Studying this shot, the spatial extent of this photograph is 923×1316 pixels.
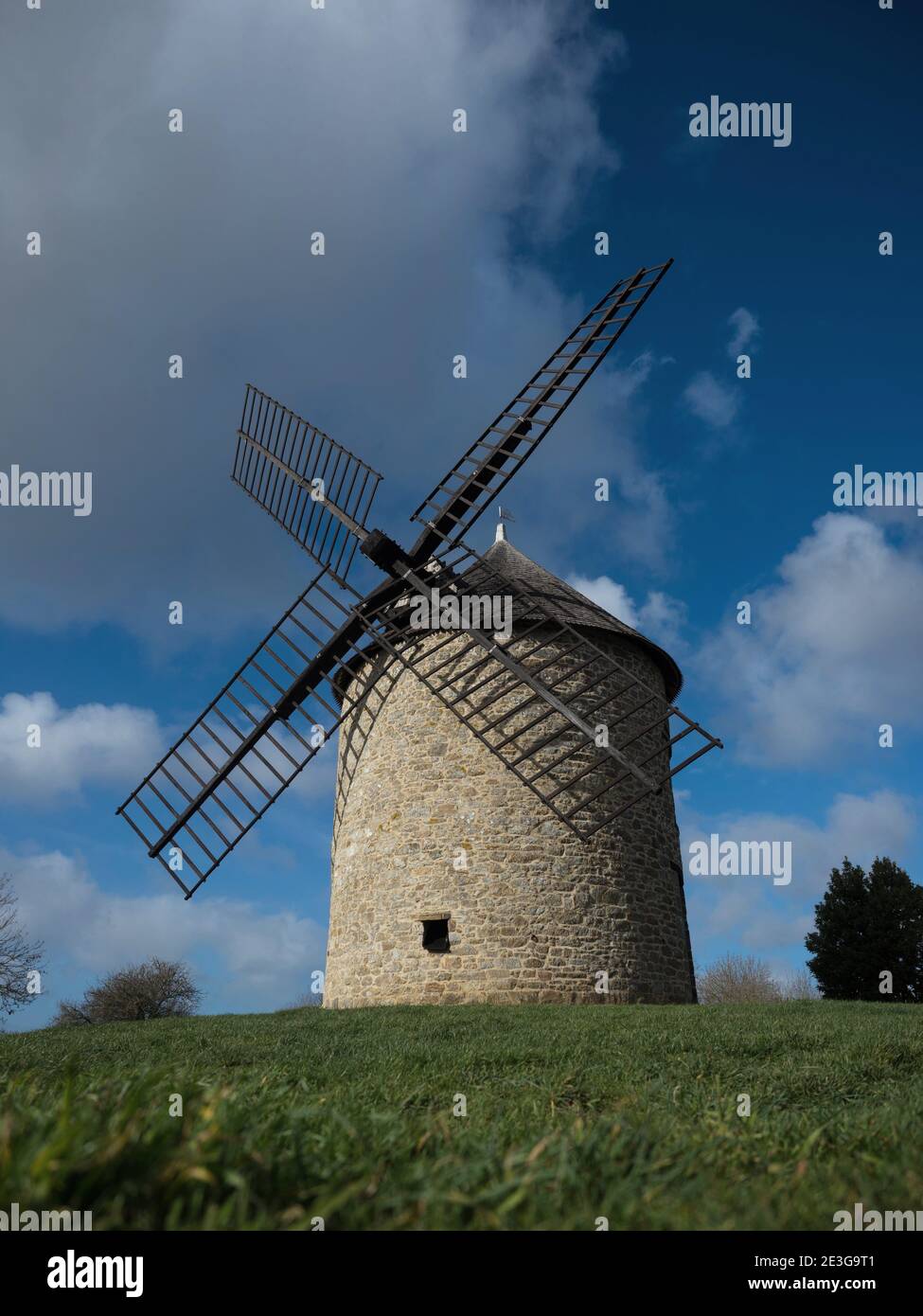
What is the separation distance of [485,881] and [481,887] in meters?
0.10

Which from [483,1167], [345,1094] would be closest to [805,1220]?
[483,1167]

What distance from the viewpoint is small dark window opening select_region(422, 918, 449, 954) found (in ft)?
43.5

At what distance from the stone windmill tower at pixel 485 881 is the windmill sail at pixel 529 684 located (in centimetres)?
25

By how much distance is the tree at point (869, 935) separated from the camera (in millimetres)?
21250

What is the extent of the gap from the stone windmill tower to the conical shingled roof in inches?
2.1

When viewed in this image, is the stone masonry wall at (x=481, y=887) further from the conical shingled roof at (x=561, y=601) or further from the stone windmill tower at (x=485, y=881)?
the conical shingled roof at (x=561, y=601)

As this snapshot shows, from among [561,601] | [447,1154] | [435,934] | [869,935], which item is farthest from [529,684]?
[869,935]

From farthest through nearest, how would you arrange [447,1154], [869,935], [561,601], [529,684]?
[869,935] < [561,601] < [529,684] < [447,1154]

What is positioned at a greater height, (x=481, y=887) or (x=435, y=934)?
(x=481, y=887)

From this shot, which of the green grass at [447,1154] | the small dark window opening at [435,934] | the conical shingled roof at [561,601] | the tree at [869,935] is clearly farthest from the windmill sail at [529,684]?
the tree at [869,935]

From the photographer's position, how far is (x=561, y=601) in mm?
14859

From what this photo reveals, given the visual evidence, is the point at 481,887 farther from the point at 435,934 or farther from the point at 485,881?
the point at 435,934
